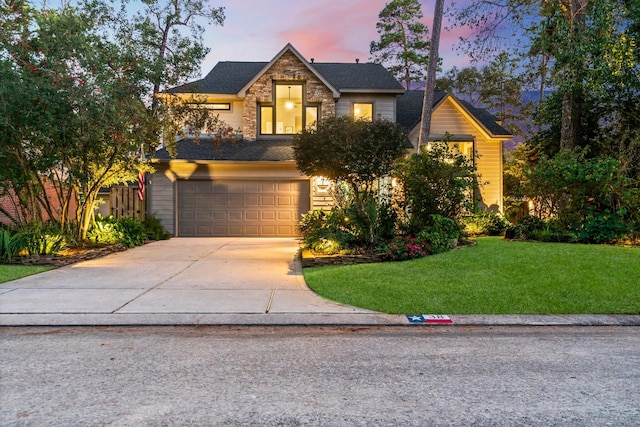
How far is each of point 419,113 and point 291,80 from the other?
595cm

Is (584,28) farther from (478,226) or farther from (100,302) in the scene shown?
(100,302)

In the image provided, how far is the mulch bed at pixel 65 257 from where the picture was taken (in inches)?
393

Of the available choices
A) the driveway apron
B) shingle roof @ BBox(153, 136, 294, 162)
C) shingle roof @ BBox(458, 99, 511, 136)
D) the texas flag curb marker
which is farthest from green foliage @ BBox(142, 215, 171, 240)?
shingle roof @ BBox(458, 99, 511, 136)

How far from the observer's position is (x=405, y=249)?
9.67 meters

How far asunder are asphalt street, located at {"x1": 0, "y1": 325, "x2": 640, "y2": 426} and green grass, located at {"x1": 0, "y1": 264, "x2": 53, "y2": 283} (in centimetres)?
382

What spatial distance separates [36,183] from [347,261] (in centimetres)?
852

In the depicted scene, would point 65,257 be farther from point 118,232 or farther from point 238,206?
point 238,206

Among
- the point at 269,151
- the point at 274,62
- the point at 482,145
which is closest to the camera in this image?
the point at 269,151

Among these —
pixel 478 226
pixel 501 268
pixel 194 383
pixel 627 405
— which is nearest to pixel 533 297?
pixel 501 268

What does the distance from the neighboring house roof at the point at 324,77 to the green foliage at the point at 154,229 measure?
15.8ft

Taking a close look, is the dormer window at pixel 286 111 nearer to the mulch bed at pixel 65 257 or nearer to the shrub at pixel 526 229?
the mulch bed at pixel 65 257

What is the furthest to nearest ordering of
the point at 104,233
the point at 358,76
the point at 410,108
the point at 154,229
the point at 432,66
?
the point at 410,108
the point at 358,76
the point at 154,229
the point at 432,66
the point at 104,233

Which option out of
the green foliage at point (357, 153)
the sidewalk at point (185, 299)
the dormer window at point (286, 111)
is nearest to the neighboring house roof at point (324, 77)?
the dormer window at point (286, 111)

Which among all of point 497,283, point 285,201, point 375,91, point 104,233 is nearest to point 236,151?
point 285,201
